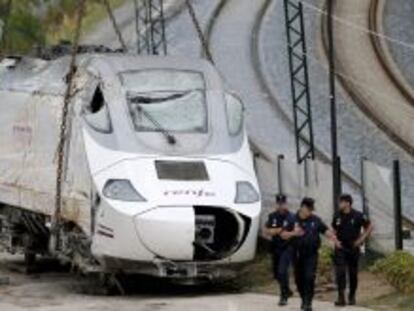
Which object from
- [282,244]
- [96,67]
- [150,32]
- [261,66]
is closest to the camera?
[282,244]

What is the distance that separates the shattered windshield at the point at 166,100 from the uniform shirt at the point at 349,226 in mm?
3555

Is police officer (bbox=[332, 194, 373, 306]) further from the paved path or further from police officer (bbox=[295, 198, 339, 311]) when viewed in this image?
the paved path

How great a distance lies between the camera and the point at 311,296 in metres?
15.9

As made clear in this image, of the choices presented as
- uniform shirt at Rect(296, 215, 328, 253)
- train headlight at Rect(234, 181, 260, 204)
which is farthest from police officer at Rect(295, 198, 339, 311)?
train headlight at Rect(234, 181, 260, 204)

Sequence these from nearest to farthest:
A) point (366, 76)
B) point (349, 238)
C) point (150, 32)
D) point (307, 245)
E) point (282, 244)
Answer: point (307, 245) → point (349, 238) → point (282, 244) → point (366, 76) → point (150, 32)

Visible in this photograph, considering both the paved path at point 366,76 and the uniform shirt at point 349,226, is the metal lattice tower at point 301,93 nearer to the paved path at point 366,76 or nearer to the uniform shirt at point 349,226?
the paved path at point 366,76

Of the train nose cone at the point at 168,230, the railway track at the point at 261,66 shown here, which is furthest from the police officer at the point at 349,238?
the railway track at the point at 261,66

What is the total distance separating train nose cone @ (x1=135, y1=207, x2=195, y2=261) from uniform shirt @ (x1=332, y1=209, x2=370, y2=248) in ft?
7.36

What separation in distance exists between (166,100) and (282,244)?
12.1 feet

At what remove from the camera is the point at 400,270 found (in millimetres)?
17125

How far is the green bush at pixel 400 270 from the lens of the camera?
55.4 ft

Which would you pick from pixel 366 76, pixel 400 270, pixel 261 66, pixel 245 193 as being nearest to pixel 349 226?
pixel 400 270

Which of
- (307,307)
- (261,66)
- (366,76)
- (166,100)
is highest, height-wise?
(261,66)

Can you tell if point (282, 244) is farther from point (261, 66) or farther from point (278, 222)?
point (261, 66)
